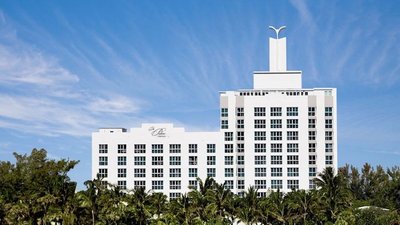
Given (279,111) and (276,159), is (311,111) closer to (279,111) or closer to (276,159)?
(279,111)

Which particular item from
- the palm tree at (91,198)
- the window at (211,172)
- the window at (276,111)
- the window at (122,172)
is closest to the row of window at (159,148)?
the window at (211,172)

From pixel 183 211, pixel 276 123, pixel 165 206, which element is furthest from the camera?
pixel 276 123

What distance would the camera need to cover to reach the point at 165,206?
3371 inches

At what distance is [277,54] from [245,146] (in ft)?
63.0

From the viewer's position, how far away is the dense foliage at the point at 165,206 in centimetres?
7669

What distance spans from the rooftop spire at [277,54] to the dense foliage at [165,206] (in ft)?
139

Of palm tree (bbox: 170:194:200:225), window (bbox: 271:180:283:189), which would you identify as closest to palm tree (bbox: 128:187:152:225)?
palm tree (bbox: 170:194:200:225)

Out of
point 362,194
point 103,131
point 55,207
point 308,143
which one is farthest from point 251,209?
point 362,194

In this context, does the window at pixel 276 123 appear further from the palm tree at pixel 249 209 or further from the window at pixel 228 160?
the palm tree at pixel 249 209

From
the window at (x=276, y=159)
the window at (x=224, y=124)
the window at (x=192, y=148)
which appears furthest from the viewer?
the window at (x=224, y=124)

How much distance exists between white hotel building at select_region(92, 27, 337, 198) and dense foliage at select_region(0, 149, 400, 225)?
1220 inches

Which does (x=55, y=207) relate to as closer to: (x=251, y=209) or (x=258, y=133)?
(x=251, y=209)

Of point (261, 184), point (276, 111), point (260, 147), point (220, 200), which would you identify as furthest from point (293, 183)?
point (220, 200)

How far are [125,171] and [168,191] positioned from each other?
9.15m
